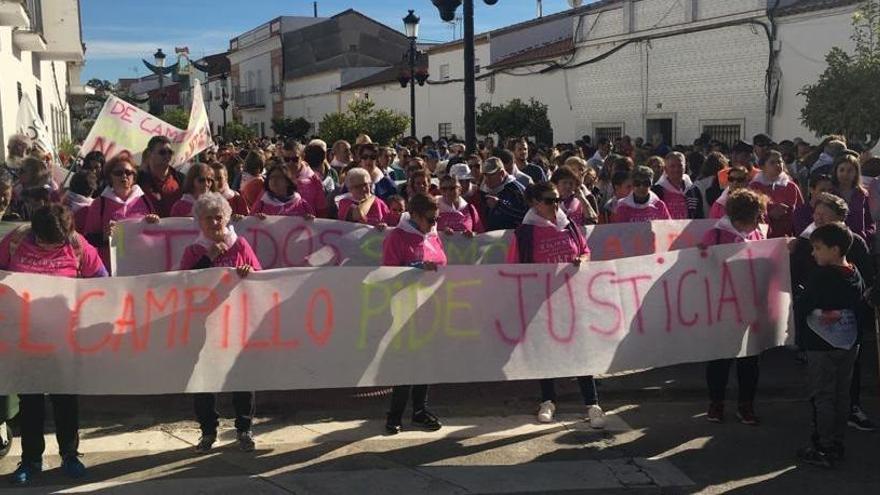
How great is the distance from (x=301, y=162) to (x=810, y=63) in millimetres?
15466

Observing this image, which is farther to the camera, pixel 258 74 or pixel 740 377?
pixel 258 74

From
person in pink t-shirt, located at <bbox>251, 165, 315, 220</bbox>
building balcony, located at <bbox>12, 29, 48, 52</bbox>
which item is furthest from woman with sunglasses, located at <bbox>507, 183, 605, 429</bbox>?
building balcony, located at <bbox>12, 29, 48, 52</bbox>

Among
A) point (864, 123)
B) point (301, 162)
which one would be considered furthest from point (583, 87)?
point (301, 162)

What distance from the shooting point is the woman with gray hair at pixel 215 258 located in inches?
196

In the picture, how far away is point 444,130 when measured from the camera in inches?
1459

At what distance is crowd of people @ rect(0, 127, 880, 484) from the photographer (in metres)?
4.89

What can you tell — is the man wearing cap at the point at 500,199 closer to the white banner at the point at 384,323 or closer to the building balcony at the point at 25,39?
the white banner at the point at 384,323

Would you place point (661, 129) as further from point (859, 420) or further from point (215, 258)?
point (215, 258)

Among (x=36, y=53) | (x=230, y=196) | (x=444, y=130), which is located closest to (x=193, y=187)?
(x=230, y=196)

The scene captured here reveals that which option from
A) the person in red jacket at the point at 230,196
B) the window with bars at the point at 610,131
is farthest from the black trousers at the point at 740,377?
the window with bars at the point at 610,131

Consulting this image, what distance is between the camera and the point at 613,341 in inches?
213

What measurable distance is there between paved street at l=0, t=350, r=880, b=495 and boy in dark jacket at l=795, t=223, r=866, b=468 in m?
0.27

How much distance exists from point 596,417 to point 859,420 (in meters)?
1.67

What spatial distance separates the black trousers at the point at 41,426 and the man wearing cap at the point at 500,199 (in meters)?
3.65
